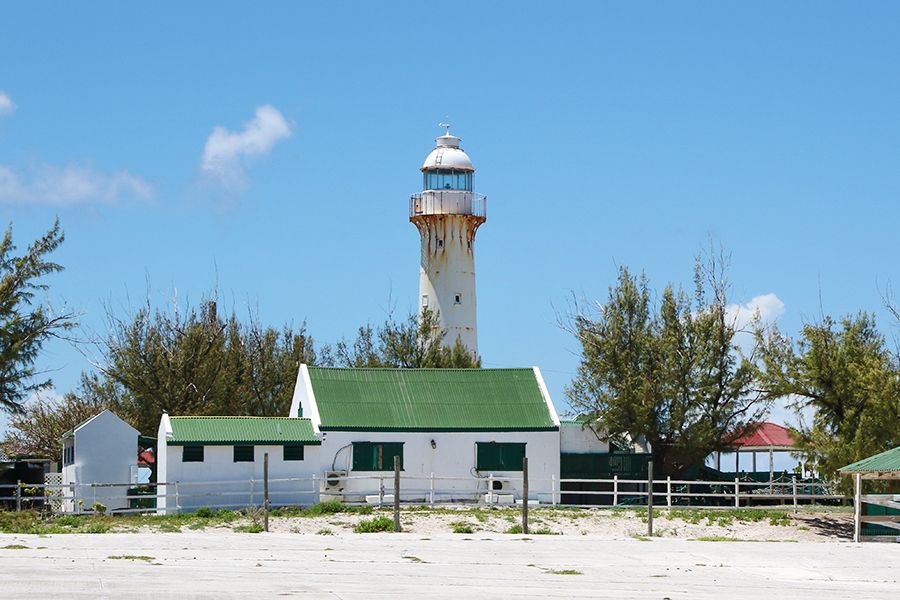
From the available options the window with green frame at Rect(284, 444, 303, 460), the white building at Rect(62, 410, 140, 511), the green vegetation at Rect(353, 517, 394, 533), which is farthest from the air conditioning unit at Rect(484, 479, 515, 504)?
the white building at Rect(62, 410, 140, 511)

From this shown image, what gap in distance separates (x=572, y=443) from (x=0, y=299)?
60.9 feet

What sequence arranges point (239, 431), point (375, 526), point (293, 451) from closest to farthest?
1. point (375, 526)
2. point (239, 431)
3. point (293, 451)

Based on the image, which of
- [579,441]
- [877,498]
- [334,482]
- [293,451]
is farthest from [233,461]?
[877,498]

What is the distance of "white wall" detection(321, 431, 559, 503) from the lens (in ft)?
148

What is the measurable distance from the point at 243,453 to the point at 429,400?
6.87 metres

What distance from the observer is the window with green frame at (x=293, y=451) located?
44.3 m

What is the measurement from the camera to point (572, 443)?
48.4 metres

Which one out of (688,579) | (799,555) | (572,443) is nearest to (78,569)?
(688,579)

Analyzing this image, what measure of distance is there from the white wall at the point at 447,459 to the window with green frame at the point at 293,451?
0.76m

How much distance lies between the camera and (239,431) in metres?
44.2

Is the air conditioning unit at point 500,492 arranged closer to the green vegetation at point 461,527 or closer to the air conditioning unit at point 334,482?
the air conditioning unit at point 334,482

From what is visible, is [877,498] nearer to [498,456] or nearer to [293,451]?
[498,456]

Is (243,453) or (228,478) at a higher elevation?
(243,453)

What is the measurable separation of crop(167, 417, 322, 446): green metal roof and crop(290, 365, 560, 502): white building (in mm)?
742
